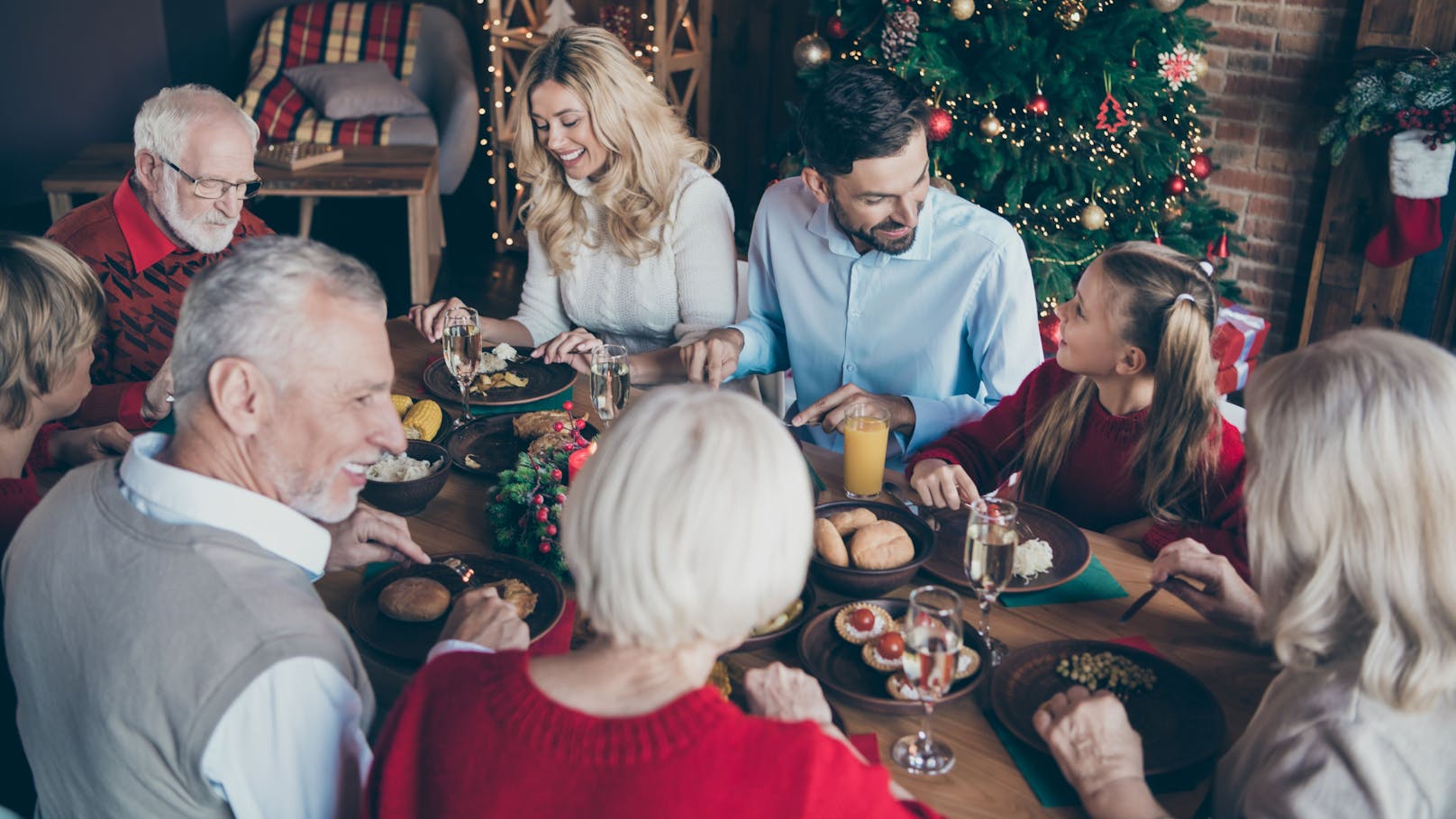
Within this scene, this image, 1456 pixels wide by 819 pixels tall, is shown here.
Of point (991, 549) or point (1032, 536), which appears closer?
point (991, 549)

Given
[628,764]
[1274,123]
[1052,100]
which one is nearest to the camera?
[628,764]

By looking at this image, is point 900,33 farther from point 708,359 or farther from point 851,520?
point 851,520

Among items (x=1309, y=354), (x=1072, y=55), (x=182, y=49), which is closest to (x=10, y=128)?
(x=182, y=49)

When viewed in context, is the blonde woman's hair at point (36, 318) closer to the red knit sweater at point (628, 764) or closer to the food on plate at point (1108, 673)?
the red knit sweater at point (628, 764)

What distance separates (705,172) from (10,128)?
16.2 feet

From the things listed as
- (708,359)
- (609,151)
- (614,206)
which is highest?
(609,151)

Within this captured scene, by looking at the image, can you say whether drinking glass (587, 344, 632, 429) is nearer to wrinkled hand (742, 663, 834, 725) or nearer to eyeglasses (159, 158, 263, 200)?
wrinkled hand (742, 663, 834, 725)

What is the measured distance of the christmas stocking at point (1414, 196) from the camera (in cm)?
361

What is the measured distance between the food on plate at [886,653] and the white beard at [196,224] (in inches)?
67.5

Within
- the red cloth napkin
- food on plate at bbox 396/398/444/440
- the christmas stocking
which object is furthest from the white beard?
the christmas stocking

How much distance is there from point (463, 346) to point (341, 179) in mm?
2785

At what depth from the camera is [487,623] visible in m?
1.41

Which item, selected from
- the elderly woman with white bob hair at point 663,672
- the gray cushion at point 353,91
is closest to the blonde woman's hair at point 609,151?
the elderly woman with white bob hair at point 663,672

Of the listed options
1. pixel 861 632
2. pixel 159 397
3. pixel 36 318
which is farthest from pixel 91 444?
pixel 861 632
